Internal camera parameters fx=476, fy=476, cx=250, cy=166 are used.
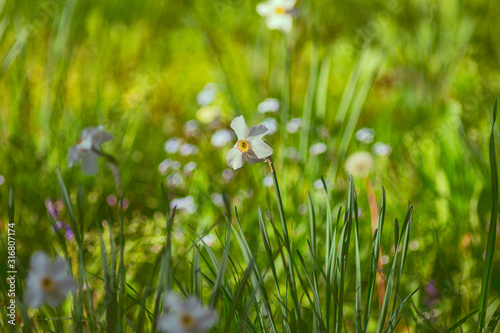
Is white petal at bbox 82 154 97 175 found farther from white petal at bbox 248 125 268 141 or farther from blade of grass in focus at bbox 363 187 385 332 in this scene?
blade of grass in focus at bbox 363 187 385 332

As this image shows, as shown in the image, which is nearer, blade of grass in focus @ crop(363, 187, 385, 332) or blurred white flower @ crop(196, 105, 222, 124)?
blade of grass in focus @ crop(363, 187, 385, 332)

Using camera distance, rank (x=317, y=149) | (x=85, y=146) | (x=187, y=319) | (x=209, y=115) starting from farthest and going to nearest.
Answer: (x=209, y=115) → (x=317, y=149) → (x=85, y=146) → (x=187, y=319)

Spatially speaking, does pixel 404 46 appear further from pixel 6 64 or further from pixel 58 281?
pixel 58 281

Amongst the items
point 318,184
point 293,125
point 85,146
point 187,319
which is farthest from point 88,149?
point 293,125

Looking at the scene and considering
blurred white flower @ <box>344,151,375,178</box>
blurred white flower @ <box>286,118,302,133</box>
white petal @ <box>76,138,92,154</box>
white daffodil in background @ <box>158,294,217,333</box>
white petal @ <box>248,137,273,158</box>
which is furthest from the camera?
blurred white flower @ <box>286,118,302,133</box>

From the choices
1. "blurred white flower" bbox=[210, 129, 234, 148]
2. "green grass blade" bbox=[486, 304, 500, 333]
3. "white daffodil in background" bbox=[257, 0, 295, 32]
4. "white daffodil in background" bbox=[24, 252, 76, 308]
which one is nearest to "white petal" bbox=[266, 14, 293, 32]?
"white daffodil in background" bbox=[257, 0, 295, 32]

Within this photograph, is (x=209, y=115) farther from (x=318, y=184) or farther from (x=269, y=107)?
(x=318, y=184)

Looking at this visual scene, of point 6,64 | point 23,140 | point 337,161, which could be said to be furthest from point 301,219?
point 6,64

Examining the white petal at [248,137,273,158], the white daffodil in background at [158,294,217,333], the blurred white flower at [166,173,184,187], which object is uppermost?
the blurred white flower at [166,173,184,187]

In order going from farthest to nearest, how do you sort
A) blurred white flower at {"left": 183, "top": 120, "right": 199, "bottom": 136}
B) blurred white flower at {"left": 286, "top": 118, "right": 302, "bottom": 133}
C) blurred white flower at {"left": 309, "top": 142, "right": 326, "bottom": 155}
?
blurred white flower at {"left": 183, "top": 120, "right": 199, "bottom": 136} → blurred white flower at {"left": 286, "top": 118, "right": 302, "bottom": 133} → blurred white flower at {"left": 309, "top": 142, "right": 326, "bottom": 155}
